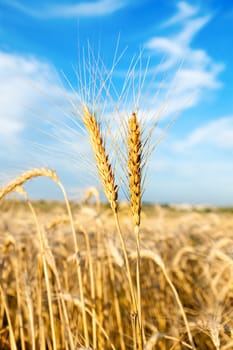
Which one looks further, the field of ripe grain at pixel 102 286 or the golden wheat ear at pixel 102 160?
the field of ripe grain at pixel 102 286

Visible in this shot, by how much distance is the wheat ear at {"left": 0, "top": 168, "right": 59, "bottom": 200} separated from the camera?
240 cm

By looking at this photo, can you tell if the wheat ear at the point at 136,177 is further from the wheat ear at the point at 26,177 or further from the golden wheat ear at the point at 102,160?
the wheat ear at the point at 26,177

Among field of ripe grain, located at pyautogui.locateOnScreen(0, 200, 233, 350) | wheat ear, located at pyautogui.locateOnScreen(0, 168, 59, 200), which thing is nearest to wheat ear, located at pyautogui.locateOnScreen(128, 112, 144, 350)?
field of ripe grain, located at pyautogui.locateOnScreen(0, 200, 233, 350)

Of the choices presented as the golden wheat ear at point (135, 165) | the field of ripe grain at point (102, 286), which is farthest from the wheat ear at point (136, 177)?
the field of ripe grain at point (102, 286)

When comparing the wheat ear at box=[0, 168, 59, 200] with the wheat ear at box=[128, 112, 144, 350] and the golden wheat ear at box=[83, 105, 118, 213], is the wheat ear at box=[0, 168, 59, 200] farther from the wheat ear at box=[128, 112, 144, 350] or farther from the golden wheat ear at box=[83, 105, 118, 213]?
the wheat ear at box=[128, 112, 144, 350]

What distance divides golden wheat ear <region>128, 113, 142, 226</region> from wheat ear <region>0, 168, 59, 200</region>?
76 cm

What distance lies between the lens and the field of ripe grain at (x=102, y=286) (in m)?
2.79

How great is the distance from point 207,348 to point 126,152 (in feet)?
10.6

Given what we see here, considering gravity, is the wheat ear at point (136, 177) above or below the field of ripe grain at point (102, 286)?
above

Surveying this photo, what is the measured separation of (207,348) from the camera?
175 inches

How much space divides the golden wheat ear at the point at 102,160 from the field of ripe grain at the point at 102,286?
0.67 metres

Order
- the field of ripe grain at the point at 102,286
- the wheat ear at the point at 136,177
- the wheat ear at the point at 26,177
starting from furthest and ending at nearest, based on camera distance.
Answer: the field of ripe grain at the point at 102,286 → the wheat ear at the point at 26,177 → the wheat ear at the point at 136,177

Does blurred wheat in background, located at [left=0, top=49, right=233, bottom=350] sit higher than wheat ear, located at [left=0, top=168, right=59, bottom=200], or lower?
lower

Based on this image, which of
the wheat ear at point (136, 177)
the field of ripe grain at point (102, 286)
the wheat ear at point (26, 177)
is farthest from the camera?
the field of ripe grain at point (102, 286)
